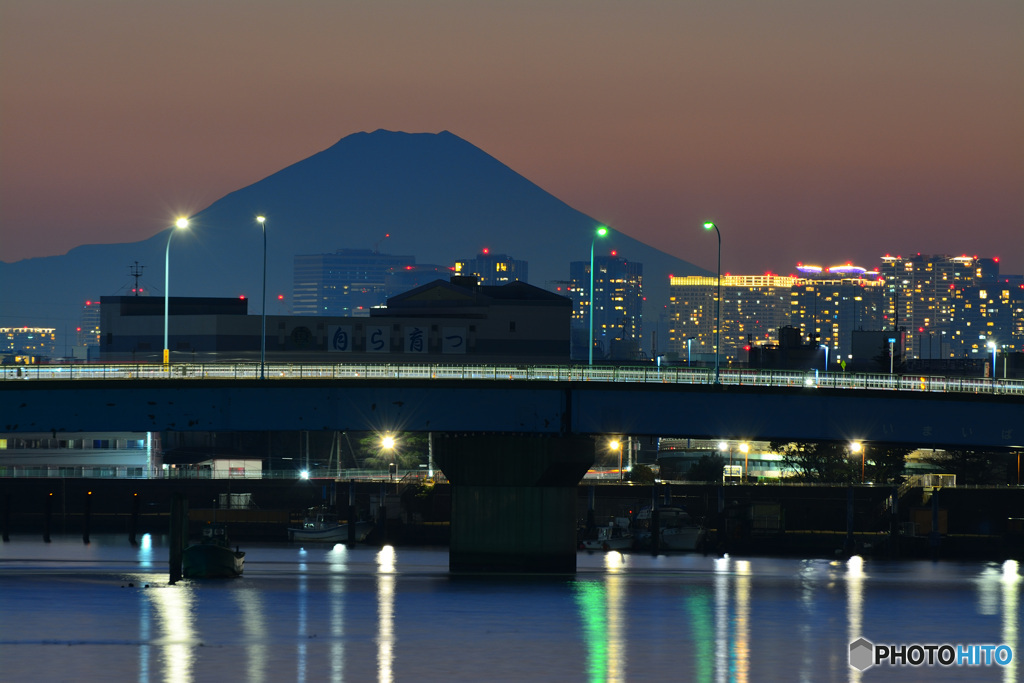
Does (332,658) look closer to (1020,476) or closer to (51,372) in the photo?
(51,372)

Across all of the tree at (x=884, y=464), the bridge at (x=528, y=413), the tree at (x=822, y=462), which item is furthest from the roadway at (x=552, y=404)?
the tree at (x=822, y=462)

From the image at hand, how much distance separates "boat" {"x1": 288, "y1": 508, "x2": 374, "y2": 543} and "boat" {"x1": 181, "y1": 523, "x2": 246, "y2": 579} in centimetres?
2984

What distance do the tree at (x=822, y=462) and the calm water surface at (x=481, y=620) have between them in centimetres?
4176

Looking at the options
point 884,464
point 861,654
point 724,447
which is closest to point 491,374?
point 861,654

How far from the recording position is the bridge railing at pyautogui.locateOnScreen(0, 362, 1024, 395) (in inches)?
3204

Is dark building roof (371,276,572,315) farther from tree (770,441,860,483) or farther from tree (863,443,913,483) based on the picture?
tree (863,443,913,483)

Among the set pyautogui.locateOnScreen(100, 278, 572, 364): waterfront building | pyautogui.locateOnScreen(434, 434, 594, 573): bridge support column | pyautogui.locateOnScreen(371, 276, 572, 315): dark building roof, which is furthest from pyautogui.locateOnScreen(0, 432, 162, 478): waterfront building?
pyautogui.locateOnScreen(434, 434, 594, 573): bridge support column

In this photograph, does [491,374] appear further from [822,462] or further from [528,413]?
[822,462]

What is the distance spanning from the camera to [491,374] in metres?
84.7

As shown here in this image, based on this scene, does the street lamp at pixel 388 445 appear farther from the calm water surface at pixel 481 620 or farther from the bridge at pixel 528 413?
the bridge at pixel 528 413

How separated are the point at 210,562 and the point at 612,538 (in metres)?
37.5

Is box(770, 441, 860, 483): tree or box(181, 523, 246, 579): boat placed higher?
box(770, 441, 860, 483): tree

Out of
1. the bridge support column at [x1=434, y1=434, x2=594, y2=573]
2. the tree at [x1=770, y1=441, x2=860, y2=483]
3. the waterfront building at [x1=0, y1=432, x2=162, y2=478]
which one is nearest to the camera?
the bridge support column at [x1=434, y1=434, x2=594, y2=573]

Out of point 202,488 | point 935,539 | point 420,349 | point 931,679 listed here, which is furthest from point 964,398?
point 420,349
